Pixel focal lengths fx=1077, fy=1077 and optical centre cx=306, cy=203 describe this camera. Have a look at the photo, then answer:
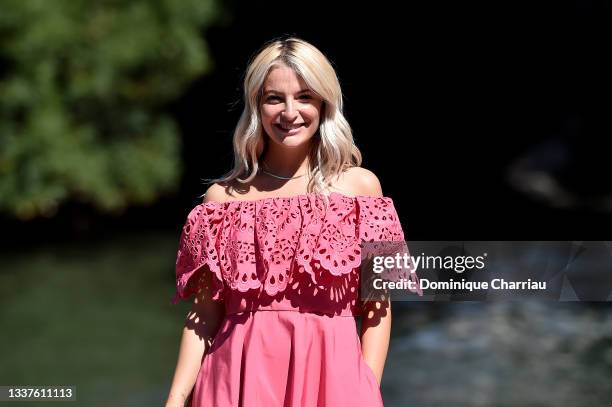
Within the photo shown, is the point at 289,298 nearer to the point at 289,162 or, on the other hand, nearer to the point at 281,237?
the point at 281,237

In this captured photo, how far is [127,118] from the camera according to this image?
17.1 m

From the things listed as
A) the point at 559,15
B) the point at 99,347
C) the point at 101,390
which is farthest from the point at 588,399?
the point at 559,15

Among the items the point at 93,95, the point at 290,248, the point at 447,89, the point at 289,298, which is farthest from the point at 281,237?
the point at 447,89

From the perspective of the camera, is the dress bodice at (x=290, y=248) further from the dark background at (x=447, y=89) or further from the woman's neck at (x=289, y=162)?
the dark background at (x=447, y=89)

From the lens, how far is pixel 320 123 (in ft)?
8.07

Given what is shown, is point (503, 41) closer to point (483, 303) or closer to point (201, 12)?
point (201, 12)

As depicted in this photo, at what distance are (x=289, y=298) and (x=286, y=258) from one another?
0.09m

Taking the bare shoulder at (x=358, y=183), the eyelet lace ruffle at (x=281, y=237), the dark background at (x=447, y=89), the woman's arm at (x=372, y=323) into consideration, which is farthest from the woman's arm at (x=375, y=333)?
the dark background at (x=447, y=89)

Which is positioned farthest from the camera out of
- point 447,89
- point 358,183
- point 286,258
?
point 447,89

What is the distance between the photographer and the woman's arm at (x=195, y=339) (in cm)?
240

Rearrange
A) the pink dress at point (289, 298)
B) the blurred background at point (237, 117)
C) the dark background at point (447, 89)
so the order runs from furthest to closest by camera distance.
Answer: the dark background at point (447, 89)
the blurred background at point (237, 117)
the pink dress at point (289, 298)

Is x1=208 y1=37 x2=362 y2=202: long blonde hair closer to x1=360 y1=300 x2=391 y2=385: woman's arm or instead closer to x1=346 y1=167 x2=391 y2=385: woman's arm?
x1=346 y1=167 x2=391 y2=385: woman's arm

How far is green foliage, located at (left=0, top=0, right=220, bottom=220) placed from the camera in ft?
50.7

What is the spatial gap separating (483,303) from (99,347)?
132 inches
